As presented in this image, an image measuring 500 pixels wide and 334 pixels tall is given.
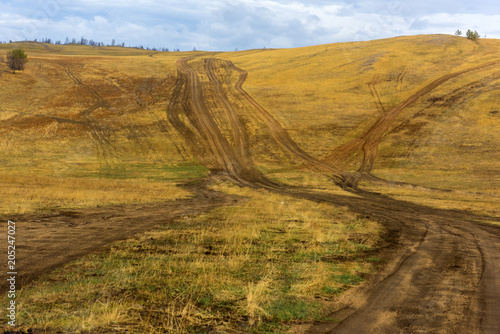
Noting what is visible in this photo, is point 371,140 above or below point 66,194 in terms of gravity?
above

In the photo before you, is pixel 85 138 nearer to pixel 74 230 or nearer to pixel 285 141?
pixel 285 141

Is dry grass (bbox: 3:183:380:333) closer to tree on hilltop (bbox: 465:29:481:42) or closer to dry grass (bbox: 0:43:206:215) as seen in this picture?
dry grass (bbox: 0:43:206:215)

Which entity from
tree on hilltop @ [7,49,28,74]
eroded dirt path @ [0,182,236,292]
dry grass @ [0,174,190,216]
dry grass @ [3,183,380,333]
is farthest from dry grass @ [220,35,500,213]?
tree on hilltop @ [7,49,28,74]

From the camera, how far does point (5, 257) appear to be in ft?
33.1

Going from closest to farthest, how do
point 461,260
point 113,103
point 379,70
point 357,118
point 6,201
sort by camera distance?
point 461,260 < point 6,201 < point 357,118 < point 113,103 < point 379,70

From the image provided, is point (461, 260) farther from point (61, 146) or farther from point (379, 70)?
point (379, 70)

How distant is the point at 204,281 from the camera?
28.2 feet

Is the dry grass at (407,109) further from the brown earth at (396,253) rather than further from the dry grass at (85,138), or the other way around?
the dry grass at (85,138)

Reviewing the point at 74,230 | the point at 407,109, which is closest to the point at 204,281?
the point at 74,230

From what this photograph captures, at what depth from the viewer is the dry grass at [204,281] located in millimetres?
6727

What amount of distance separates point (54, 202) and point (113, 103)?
39.7 meters

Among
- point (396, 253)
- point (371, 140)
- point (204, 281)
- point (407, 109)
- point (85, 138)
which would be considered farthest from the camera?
point (407, 109)

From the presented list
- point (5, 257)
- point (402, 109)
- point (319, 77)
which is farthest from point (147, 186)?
point (319, 77)

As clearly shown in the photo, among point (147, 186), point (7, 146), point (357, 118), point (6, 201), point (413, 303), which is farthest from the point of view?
point (357, 118)
